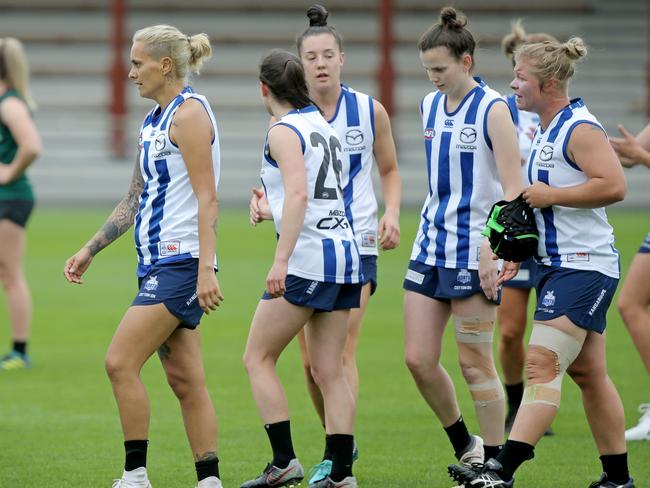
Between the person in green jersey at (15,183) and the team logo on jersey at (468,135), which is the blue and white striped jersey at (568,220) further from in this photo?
the person in green jersey at (15,183)

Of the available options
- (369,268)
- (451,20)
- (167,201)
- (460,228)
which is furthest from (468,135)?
(167,201)

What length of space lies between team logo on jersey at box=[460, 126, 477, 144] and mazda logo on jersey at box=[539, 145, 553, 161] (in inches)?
18.3

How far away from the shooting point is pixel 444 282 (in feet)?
18.9


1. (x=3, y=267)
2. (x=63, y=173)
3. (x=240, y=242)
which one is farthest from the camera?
(x=63, y=173)

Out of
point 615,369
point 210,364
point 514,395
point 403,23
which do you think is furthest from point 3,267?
point 403,23

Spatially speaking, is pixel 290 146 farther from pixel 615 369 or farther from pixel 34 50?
pixel 34 50

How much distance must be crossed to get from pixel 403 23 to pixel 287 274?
933 inches

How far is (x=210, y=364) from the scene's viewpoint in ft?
30.1

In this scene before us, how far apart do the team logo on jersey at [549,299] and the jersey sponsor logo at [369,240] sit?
128cm

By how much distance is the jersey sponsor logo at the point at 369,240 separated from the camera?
6273 millimetres

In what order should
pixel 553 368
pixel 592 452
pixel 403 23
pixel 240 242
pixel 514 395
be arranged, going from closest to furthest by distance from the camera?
pixel 553 368
pixel 592 452
pixel 514 395
pixel 240 242
pixel 403 23

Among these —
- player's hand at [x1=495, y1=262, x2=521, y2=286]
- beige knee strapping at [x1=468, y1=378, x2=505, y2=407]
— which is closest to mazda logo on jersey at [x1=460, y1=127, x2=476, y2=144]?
player's hand at [x1=495, y1=262, x2=521, y2=286]

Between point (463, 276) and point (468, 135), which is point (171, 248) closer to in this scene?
point (463, 276)

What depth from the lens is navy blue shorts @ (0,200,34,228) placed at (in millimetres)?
8828
